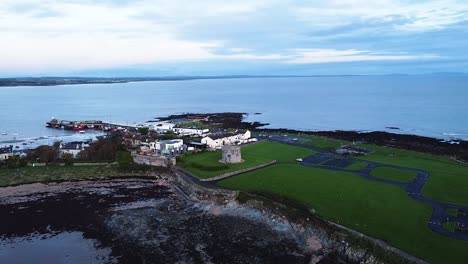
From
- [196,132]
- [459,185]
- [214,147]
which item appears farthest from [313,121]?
[459,185]

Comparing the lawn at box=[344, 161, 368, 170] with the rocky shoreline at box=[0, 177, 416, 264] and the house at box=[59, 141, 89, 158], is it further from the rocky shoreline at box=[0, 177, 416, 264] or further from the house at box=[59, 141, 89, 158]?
the house at box=[59, 141, 89, 158]

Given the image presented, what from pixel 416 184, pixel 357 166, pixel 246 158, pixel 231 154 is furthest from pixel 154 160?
pixel 416 184

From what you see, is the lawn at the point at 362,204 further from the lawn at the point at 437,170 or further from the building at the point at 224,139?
the building at the point at 224,139

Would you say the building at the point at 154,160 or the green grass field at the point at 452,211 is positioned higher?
the green grass field at the point at 452,211

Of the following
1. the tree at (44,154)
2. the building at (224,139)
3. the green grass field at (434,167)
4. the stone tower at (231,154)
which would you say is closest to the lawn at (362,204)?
the green grass field at (434,167)

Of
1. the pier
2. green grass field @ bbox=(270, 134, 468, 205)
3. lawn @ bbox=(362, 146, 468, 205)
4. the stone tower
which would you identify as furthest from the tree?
lawn @ bbox=(362, 146, 468, 205)

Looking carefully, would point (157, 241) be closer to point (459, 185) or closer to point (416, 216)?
point (416, 216)

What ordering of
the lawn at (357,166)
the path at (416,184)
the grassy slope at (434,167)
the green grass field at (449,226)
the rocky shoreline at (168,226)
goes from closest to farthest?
the rocky shoreline at (168,226), the green grass field at (449,226), the path at (416,184), the grassy slope at (434,167), the lawn at (357,166)

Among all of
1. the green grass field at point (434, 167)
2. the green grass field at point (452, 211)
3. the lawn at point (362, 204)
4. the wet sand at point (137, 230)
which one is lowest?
the wet sand at point (137, 230)
